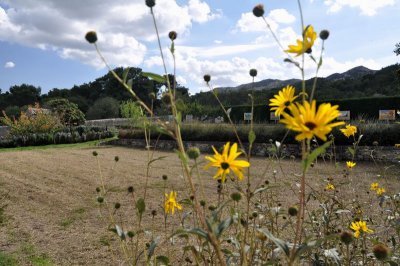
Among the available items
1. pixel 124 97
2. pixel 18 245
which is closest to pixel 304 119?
pixel 18 245

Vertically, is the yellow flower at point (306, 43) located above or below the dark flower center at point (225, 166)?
above

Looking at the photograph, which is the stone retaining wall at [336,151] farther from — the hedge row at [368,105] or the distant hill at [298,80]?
the distant hill at [298,80]

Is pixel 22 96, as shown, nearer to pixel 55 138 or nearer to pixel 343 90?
pixel 55 138

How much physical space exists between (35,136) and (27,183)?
923 centimetres

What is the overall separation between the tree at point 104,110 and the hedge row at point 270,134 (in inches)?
799

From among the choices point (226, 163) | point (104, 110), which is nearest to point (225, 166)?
point (226, 163)

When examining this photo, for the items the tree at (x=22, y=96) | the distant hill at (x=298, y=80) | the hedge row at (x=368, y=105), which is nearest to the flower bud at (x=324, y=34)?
the hedge row at (x=368, y=105)

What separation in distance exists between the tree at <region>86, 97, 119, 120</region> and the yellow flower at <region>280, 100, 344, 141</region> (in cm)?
3352

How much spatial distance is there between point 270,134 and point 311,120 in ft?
31.5

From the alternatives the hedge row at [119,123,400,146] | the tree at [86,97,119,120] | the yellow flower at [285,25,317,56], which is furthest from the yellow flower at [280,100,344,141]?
the tree at [86,97,119,120]

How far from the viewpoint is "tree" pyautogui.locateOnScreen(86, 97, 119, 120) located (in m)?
33.7

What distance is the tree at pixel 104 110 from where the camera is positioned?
3366 cm

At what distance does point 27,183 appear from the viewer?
588 cm

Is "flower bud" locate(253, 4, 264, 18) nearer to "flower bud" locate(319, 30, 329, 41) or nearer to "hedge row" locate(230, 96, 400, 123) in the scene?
"flower bud" locate(319, 30, 329, 41)
